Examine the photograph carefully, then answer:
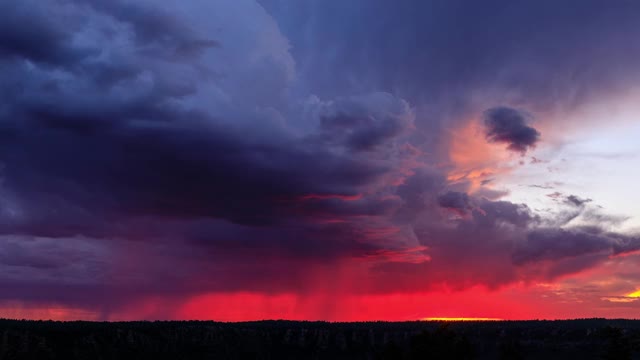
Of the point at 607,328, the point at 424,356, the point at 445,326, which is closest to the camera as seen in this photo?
the point at 607,328

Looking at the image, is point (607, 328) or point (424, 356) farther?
point (424, 356)

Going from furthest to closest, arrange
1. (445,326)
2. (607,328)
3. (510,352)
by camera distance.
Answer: (510,352) → (445,326) → (607,328)

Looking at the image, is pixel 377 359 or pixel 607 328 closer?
pixel 607 328

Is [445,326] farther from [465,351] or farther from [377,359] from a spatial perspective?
[377,359]

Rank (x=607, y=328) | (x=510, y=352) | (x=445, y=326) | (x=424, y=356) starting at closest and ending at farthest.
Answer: (x=607, y=328), (x=424, y=356), (x=445, y=326), (x=510, y=352)

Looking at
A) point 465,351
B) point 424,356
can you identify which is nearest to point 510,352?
point 465,351

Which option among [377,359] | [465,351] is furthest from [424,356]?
[377,359]

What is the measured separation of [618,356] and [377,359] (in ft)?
183

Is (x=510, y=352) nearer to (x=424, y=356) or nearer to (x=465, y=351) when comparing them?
(x=465, y=351)

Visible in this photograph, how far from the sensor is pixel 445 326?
148m

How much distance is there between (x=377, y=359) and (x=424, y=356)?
2645 cm

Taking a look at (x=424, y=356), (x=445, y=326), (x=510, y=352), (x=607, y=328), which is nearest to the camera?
(x=607, y=328)

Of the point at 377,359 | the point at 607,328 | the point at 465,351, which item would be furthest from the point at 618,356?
the point at 377,359

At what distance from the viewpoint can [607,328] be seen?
121 metres
